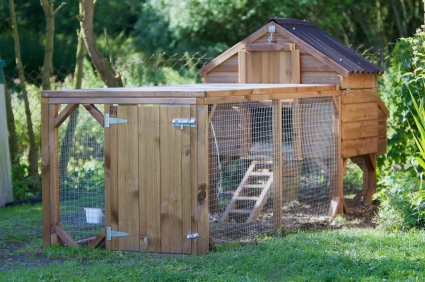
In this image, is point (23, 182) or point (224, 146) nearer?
point (224, 146)

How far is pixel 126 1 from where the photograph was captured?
2189 centimetres

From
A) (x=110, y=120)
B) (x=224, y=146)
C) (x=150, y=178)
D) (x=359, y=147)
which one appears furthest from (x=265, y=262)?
(x=359, y=147)

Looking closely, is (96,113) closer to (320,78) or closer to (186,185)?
(186,185)

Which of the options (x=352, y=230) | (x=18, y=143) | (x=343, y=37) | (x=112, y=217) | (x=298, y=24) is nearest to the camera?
(x=112, y=217)

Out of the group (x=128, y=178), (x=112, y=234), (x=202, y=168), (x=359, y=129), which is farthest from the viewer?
(x=359, y=129)

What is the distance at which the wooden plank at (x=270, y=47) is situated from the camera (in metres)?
8.99

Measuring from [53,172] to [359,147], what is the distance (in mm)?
A: 4025

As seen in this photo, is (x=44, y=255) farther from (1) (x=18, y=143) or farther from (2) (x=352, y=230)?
(1) (x=18, y=143)

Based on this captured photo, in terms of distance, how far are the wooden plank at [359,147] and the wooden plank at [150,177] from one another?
3027mm

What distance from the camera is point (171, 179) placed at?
22.1 feet

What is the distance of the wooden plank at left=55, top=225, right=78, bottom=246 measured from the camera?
733cm

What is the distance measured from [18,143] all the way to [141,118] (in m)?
6.22

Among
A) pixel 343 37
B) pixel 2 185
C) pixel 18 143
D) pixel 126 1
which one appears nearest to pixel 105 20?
pixel 126 1

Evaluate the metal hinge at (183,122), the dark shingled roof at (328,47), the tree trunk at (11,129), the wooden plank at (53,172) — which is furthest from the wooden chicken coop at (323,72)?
the tree trunk at (11,129)
